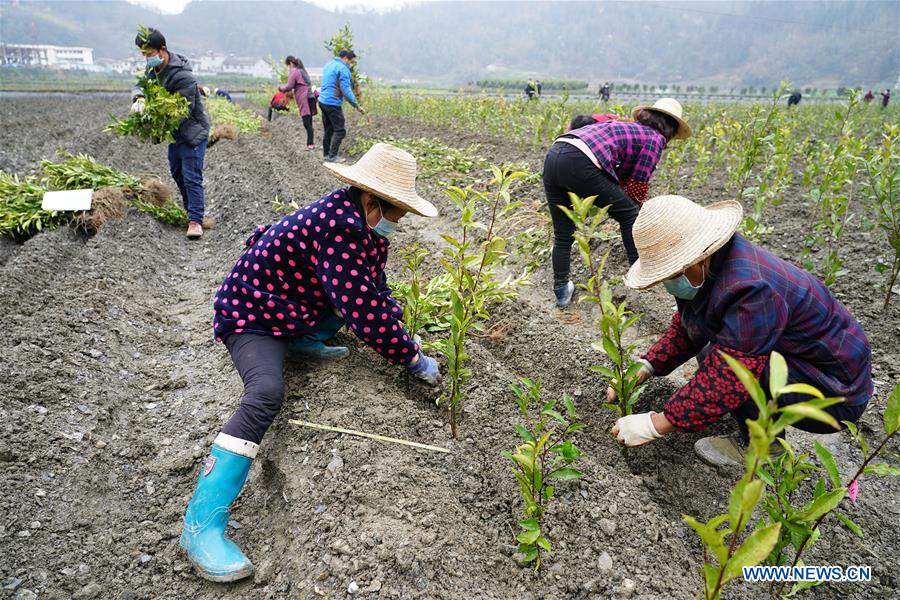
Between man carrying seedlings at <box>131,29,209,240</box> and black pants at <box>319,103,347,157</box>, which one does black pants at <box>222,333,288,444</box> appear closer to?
man carrying seedlings at <box>131,29,209,240</box>

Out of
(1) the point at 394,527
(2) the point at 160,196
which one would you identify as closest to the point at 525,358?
(1) the point at 394,527

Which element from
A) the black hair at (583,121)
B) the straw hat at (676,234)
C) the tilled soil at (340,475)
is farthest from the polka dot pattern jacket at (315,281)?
the black hair at (583,121)

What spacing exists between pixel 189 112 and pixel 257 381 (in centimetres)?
391

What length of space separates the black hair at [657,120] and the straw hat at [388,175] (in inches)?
70.6

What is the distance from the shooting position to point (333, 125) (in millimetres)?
8117

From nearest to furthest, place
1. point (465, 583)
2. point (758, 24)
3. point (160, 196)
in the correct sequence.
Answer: point (465, 583) < point (160, 196) < point (758, 24)

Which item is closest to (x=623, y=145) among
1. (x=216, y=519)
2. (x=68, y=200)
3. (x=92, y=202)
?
(x=216, y=519)

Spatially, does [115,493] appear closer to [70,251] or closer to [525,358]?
[525,358]

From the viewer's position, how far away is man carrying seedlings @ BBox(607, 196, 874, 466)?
1783mm

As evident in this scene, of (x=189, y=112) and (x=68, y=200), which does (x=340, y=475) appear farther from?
(x=68, y=200)

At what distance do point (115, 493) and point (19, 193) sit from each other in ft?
15.4

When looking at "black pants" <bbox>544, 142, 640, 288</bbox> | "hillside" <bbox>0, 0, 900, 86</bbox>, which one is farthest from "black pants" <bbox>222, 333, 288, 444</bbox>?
"hillside" <bbox>0, 0, 900, 86</bbox>

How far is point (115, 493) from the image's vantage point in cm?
226

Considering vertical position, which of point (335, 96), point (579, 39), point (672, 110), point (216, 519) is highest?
point (579, 39)
